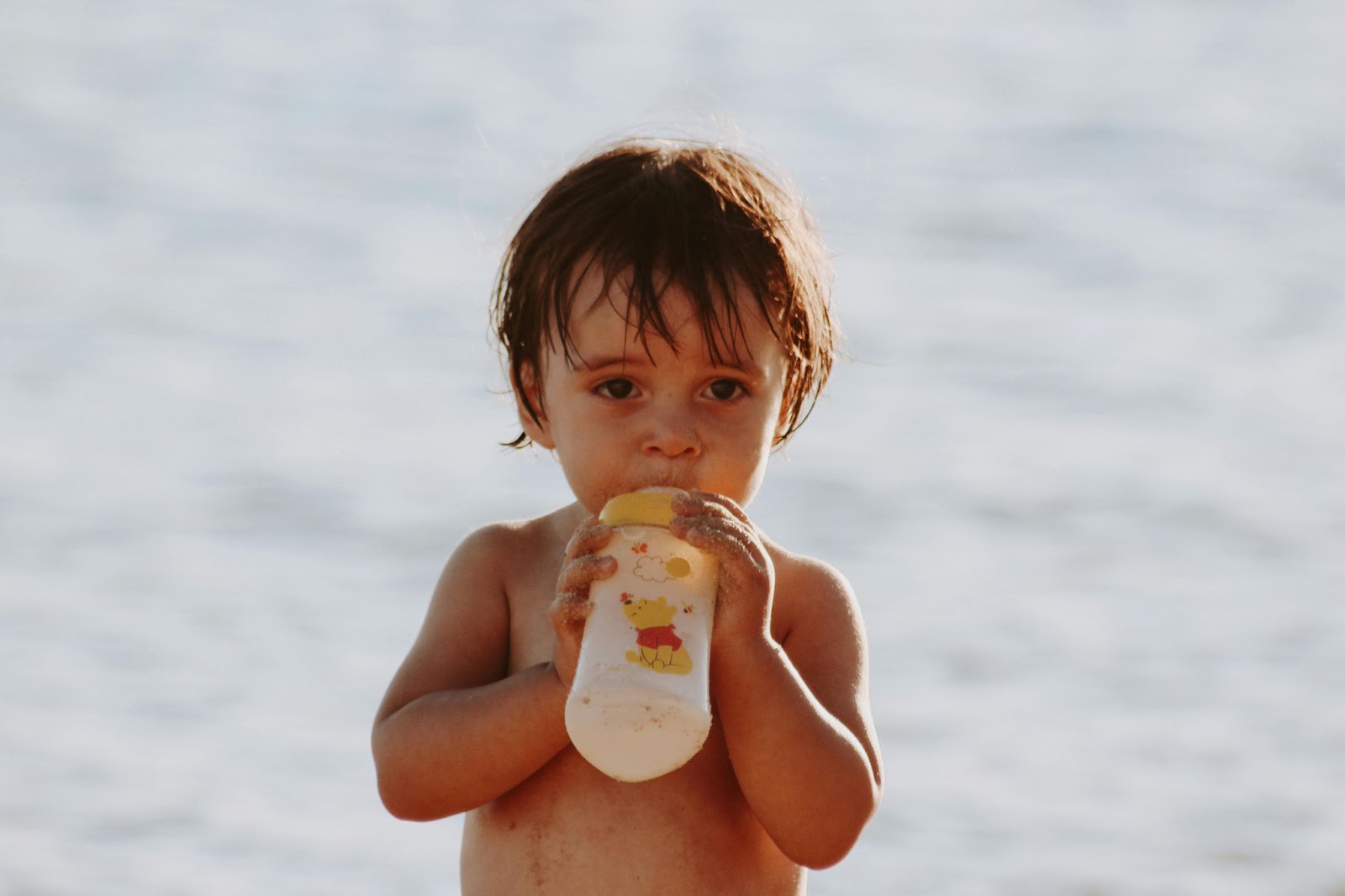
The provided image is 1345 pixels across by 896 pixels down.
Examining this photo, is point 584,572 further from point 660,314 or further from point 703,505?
point 660,314

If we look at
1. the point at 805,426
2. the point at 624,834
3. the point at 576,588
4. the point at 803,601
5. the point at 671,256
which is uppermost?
the point at 805,426

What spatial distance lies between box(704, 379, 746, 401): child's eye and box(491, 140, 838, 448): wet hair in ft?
0.12

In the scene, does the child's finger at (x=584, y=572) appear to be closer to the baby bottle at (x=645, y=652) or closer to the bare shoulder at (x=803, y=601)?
the baby bottle at (x=645, y=652)

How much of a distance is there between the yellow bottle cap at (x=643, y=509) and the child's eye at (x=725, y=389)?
0.49 feet

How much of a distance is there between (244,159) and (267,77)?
87cm

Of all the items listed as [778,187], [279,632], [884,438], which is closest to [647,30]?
[884,438]

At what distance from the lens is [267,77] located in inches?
341

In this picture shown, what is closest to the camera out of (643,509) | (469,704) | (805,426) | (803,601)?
(643,509)

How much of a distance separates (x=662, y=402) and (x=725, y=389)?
2.6 inches

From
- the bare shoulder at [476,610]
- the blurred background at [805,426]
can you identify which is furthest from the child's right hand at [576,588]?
the blurred background at [805,426]

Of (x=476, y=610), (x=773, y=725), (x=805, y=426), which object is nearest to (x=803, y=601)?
(x=773, y=725)

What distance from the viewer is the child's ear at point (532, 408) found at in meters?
2.08

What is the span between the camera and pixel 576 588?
1798 millimetres

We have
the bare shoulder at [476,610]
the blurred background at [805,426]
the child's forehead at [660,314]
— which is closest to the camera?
the child's forehead at [660,314]
